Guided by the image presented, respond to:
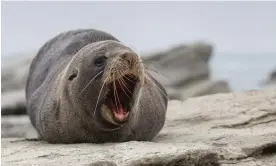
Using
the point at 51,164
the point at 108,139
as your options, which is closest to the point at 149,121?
the point at 108,139

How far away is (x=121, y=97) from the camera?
198 inches

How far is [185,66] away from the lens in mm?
15016

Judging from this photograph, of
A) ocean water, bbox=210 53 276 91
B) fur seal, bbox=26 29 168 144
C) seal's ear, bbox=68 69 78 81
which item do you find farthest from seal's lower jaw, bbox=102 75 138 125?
ocean water, bbox=210 53 276 91

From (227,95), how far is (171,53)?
7.77 meters

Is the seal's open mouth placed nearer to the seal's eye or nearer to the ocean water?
the seal's eye

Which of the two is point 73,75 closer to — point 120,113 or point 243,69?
point 120,113

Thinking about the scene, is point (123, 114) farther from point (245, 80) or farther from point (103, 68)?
point (245, 80)

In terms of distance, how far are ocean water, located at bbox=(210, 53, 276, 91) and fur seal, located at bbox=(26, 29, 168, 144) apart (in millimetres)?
8207

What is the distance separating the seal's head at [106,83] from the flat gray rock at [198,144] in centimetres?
28

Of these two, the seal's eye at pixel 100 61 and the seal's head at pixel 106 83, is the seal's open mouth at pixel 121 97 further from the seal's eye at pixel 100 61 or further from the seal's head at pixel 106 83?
the seal's eye at pixel 100 61

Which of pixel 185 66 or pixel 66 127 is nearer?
pixel 66 127

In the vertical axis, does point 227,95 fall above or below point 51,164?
below

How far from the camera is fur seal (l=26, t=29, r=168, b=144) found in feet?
16.4

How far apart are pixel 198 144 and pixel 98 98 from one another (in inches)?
34.9
